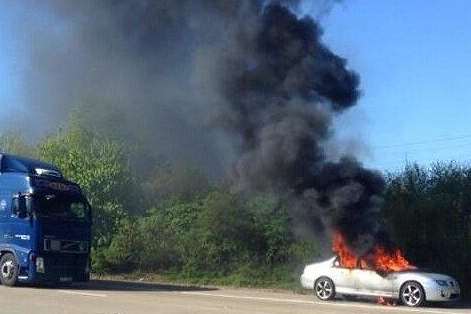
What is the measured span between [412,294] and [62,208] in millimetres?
9588

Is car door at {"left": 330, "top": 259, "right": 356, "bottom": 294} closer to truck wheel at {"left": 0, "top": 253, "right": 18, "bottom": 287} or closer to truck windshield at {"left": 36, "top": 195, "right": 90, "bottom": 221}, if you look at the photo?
truck windshield at {"left": 36, "top": 195, "right": 90, "bottom": 221}

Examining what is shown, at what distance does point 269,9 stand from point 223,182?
795 centimetres

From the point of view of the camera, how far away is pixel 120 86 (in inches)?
989

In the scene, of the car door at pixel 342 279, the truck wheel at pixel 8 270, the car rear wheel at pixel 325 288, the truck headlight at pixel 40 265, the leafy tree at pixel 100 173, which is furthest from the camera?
the leafy tree at pixel 100 173

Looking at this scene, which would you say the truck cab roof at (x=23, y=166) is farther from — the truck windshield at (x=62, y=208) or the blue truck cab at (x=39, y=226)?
the truck windshield at (x=62, y=208)

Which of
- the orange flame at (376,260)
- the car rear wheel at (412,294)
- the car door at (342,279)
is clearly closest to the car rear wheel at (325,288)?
the car door at (342,279)

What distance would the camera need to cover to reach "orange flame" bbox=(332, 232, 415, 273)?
61.7ft

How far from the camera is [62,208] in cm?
2175

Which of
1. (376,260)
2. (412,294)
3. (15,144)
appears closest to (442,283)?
(412,294)

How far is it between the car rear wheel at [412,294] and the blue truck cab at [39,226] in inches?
344

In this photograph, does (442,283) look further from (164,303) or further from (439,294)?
(164,303)

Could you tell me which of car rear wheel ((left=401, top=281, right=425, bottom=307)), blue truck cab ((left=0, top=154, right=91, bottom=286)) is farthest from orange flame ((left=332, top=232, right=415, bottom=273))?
blue truck cab ((left=0, top=154, right=91, bottom=286))

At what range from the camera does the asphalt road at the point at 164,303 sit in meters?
15.6

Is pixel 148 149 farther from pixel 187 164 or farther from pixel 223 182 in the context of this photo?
pixel 223 182
